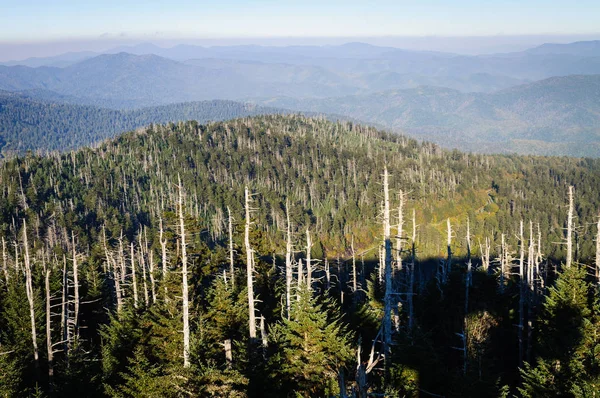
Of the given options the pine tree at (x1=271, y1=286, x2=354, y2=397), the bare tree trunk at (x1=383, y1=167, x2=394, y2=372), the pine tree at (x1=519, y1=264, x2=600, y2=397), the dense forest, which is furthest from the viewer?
the pine tree at (x1=271, y1=286, x2=354, y2=397)

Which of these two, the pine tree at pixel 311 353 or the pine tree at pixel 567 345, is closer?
the pine tree at pixel 567 345

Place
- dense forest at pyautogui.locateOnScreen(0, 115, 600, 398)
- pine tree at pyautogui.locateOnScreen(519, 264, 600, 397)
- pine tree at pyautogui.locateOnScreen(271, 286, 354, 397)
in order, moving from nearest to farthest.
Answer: pine tree at pyautogui.locateOnScreen(519, 264, 600, 397) → dense forest at pyautogui.locateOnScreen(0, 115, 600, 398) → pine tree at pyautogui.locateOnScreen(271, 286, 354, 397)

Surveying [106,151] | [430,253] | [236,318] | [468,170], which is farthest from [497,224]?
[106,151]

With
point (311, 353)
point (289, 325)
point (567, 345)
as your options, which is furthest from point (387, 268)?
point (567, 345)

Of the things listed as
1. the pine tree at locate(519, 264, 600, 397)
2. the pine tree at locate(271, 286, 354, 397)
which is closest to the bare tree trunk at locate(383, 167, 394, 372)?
the pine tree at locate(271, 286, 354, 397)

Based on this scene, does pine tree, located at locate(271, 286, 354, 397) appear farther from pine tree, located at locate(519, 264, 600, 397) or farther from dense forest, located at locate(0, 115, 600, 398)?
pine tree, located at locate(519, 264, 600, 397)

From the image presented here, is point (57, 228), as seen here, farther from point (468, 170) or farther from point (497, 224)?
point (468, 170)

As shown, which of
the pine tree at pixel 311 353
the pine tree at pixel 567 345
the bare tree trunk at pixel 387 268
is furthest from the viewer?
the pine tree at pixel 311 353

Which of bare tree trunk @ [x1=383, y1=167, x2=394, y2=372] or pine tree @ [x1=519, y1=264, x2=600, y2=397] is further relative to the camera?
bare tree trunk @ [x1=383, y1=167, x2=394, y2=372]

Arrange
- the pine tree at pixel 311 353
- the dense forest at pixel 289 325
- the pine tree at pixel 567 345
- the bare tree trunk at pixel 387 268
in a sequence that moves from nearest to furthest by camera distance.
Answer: the pine tree at pixel 567 345, the bare tree trunk at pixel 387 268, the dense forest at pixel 289 325, the pine tree at pixel 311 353

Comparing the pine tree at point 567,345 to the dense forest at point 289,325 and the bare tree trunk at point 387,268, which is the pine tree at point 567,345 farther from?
the bare tree trunk at point 387,268

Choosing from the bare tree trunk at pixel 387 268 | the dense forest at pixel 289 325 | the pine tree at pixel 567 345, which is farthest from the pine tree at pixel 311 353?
the pine tree at pixel 567 345
